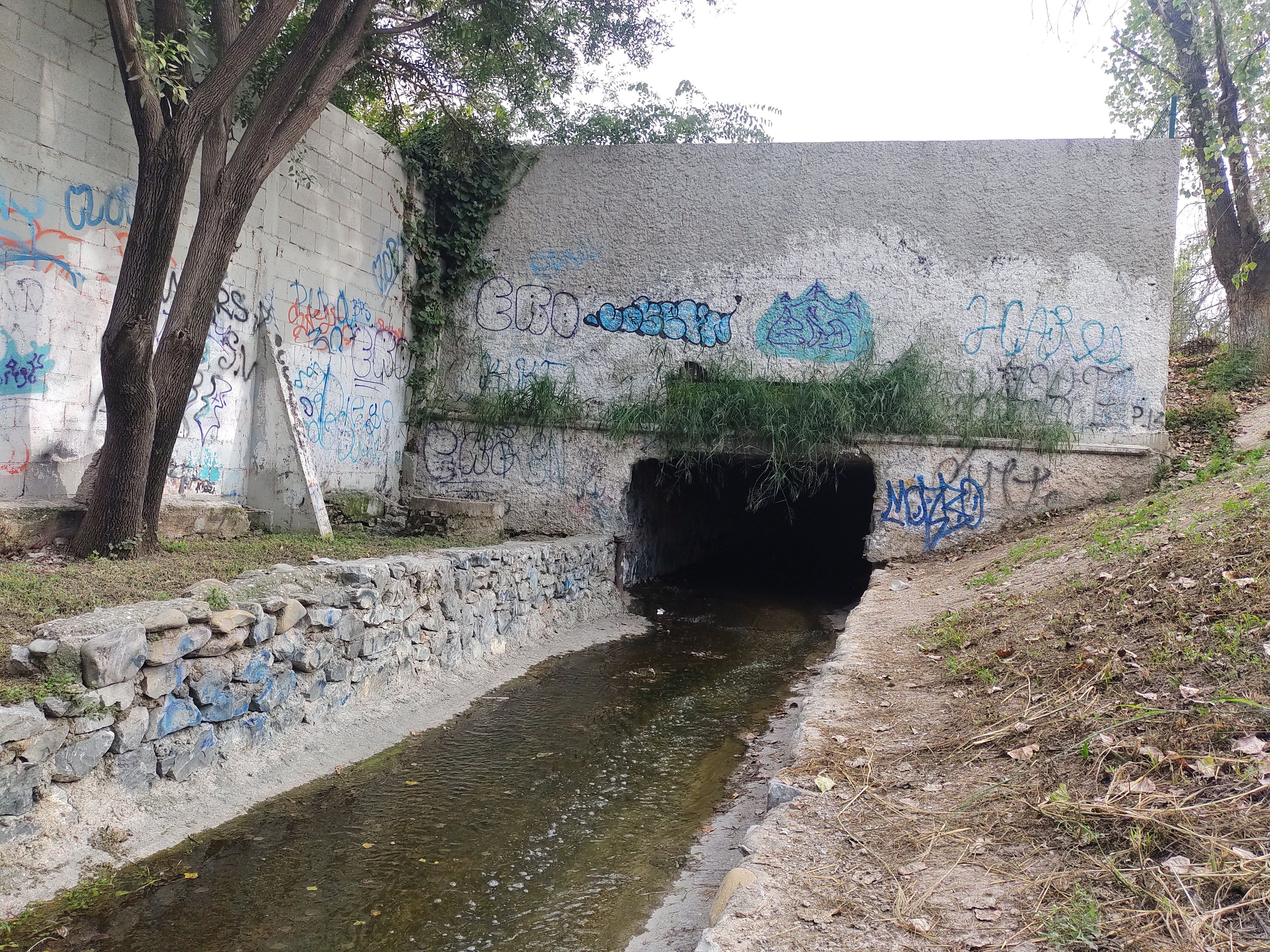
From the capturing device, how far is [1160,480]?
381 inches

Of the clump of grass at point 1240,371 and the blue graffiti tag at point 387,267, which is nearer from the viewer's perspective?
the blue graffiti tag at point 387,267

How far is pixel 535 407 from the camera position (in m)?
11.1

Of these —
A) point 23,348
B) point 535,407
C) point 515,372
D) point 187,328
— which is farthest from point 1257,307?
point 23,348

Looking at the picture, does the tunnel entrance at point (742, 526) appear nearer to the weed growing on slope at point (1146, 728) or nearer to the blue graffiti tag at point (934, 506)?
the blue graffiti tag at point (934, 506)

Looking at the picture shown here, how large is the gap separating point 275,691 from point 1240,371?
12.6 m

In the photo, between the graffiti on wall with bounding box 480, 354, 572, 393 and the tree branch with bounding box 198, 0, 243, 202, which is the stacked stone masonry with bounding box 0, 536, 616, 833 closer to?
the tree branch with bounding box 198, 0, 243, 202

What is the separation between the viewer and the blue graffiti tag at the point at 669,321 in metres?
11.1

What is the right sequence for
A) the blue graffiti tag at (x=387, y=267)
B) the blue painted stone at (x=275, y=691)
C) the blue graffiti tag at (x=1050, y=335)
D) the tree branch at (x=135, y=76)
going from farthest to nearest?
the blue graffiti tag at (x=387, y=267) < the blue graffiti tag at (x=1050, y=335) < the tree branch at (x=135, y=76) < the blue painted stone at (x=275, y=691)

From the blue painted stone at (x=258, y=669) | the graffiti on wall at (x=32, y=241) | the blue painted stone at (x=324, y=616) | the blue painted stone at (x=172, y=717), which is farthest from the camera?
the graffiti on wall at (x=32, y=241)

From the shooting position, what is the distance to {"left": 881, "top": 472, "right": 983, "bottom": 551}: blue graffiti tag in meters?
10.2

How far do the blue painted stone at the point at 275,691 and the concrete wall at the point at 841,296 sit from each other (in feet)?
20.0

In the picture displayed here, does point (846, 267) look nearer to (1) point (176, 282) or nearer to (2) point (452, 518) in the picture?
(2) point (452, 518)

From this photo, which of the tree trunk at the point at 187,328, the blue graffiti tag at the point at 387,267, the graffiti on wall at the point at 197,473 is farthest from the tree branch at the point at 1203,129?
the graffiti on wall at the point at 197,473

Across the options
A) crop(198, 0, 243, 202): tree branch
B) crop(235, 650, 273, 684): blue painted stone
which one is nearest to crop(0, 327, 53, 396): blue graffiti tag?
crop(198, 0, 243, 202): tree branch
